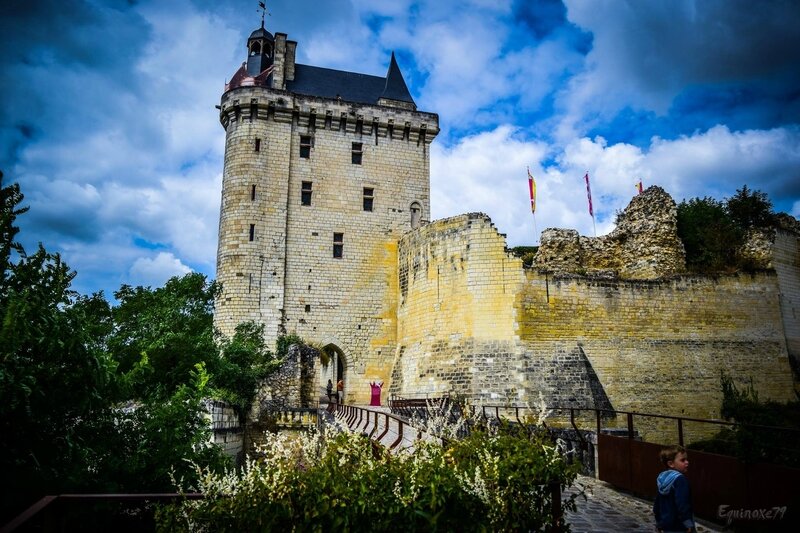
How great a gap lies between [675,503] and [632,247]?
1753 cm

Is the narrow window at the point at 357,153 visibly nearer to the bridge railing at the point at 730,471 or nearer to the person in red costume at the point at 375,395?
the person in red costume at the point at 375,395

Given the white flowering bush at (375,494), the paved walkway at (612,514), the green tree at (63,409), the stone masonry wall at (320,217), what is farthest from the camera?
the stone masonry wall at (320,217)

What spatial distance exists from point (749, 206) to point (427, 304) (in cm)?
1475

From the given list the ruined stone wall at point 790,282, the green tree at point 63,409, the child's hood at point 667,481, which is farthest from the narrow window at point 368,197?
the child's hood at point 667,481

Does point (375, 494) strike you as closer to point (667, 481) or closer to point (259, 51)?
point (667, 481)

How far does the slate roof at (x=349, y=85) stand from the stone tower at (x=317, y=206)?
104 mm

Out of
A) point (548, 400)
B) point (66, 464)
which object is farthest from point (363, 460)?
point (548, 400)

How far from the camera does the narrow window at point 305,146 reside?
24.6 m

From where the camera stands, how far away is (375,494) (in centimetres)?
378

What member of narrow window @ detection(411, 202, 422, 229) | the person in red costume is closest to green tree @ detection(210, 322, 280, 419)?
the person in red costume

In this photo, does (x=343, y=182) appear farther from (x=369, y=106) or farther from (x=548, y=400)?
(x=548, y=400)

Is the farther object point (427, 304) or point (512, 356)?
point (427, 304)

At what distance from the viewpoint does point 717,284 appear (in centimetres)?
1933

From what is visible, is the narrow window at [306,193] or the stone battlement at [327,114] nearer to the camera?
the stone battlement at [327,114]
